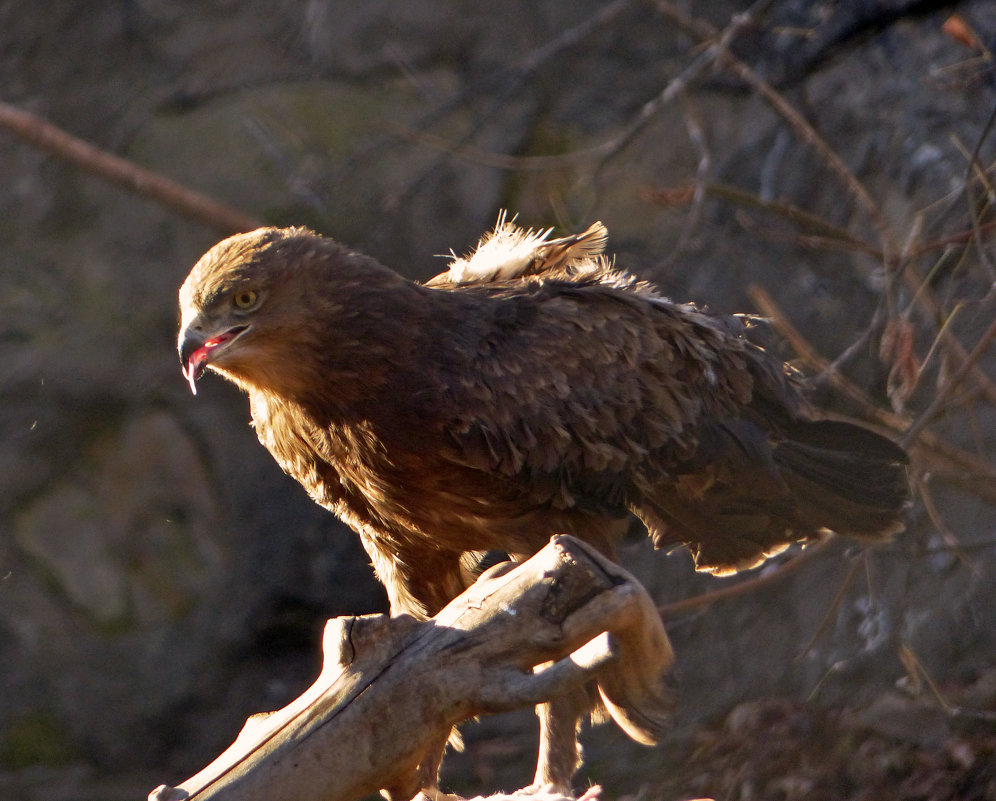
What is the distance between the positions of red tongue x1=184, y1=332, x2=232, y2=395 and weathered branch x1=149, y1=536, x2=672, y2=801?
0.82 metres

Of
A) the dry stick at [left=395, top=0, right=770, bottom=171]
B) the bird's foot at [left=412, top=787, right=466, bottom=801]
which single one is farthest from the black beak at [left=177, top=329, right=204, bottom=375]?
the dry stick at [left=395, top=0, right=770, bottom=171]

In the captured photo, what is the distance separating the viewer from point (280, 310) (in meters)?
3.06

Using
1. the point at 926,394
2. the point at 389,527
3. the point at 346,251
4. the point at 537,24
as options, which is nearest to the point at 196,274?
the point at 346,251

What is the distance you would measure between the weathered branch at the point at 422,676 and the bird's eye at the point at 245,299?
3.25 ft

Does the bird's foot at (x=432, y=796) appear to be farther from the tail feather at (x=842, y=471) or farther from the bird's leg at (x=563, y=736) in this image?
the tail feather at (x=842, y=471)

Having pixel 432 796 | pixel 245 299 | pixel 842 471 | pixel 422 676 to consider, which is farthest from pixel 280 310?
pixel 842 471

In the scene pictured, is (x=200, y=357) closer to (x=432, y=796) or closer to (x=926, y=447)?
(x=432, y=796)

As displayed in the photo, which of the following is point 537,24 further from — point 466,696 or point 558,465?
point 466,696

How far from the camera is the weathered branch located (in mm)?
2211

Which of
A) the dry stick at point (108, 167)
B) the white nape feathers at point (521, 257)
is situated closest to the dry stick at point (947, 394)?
the white nape feathers at point (521, 257)

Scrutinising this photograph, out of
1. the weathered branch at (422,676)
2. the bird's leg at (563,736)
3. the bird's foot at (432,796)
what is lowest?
the bird's leg at (563,736)

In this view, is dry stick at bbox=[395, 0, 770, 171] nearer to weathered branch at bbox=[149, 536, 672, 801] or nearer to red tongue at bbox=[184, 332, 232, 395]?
red tongue at bbox=[184, 332, 232, 395]

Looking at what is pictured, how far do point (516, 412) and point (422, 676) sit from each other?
110 cm

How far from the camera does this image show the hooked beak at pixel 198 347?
290cm
